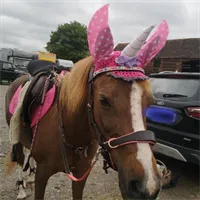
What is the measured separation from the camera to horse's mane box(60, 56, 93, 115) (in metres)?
2.09

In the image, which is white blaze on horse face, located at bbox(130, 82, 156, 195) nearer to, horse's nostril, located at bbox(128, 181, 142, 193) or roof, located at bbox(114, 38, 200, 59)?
horse's nostril, located at bbox(128, 181, 142, 193)

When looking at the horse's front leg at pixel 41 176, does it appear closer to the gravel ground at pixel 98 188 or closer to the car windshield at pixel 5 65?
the gravel ground at pixel 98 188

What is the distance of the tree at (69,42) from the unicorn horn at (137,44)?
42.3m

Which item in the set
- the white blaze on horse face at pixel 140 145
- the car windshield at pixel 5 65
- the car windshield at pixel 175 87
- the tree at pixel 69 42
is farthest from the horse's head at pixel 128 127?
the tree at pixel 69 42

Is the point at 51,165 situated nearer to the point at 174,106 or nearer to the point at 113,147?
the point at 113,147

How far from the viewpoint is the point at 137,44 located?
1908 mm

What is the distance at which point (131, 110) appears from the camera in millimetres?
1693

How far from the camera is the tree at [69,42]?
46.1 meters

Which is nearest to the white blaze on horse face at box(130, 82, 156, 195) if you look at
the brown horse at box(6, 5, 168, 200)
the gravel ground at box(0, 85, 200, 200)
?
the brown horse at box(6, 5, 168, 200)

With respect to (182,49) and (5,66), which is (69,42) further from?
(5,66)

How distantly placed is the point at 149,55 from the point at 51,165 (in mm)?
1370

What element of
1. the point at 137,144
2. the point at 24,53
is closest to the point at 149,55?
the point at 137,144

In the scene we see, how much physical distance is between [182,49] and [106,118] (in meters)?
31.2

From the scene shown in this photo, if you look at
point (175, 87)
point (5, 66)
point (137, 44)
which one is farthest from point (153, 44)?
point (5, 66)
